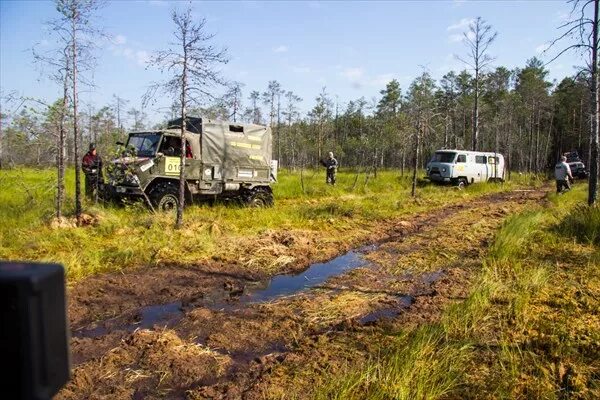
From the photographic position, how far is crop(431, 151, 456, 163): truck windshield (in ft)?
74.2

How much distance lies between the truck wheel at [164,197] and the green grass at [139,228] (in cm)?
41

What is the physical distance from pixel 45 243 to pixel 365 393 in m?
6.72

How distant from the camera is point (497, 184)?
24109mm

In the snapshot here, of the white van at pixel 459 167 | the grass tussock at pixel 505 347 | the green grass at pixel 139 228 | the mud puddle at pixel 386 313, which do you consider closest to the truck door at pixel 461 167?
the white van at pixel 459 167

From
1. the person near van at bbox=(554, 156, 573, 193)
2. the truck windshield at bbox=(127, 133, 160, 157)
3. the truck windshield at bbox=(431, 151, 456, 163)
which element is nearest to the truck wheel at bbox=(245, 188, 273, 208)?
the truck windshield at bbox=(127, 133, 160, 157)

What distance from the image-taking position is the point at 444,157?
2298 cm

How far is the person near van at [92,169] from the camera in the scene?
11445 millimetres

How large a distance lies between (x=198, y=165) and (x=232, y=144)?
143 centimetres

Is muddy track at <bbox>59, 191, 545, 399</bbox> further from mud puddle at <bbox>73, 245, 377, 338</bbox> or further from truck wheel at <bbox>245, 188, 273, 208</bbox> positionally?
truck wheel at <bbox>245, 188, 273, 208</bbox>

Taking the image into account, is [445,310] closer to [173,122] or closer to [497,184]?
[173,122]

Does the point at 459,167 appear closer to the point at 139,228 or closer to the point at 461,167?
the point at 461,167

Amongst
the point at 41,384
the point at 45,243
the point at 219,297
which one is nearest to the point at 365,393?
the point at 41,384

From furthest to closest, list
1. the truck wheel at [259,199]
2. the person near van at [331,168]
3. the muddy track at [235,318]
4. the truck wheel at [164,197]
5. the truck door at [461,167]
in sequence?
the truck door at [461,167]
the person near van at [331,168]
the truck wheel at [259,199]
the truck wheel at [164,197]
the muddy track at [235,318]

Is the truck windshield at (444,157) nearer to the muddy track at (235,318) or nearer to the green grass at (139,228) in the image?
the green grass at (139,228)
